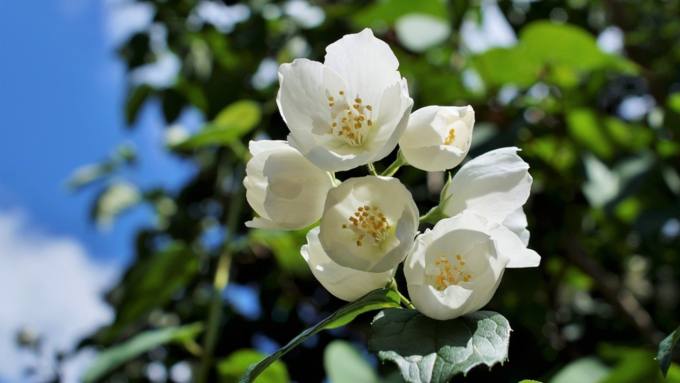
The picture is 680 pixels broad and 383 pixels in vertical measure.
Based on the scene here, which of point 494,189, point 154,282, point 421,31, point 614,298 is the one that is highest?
point 494,189

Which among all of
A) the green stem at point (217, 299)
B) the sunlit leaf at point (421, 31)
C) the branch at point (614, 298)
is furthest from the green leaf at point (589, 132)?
the green stem at point (217, 299)

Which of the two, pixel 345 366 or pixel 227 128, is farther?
pixel 227 128

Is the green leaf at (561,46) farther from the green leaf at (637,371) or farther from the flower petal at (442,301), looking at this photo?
the flower petal at (442,301)

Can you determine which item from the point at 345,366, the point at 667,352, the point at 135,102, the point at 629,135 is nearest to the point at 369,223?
the point at 667,352

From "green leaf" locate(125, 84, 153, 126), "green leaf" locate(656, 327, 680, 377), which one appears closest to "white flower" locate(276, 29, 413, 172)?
"green leaf" locate(656, 327, 680, 377)

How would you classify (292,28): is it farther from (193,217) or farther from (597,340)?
(597,340)

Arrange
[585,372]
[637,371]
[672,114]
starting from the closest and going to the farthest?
→ 1. [637,371]
2. [585,372]
3. [672,114]

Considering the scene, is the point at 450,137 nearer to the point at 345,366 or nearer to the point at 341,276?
the point at 341,276

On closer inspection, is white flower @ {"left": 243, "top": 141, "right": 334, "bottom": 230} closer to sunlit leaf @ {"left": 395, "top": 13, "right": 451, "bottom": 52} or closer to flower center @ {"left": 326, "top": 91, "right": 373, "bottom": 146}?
flower center @ {"left": 326, "top": 91, "right": 373, "bottom": 146}
